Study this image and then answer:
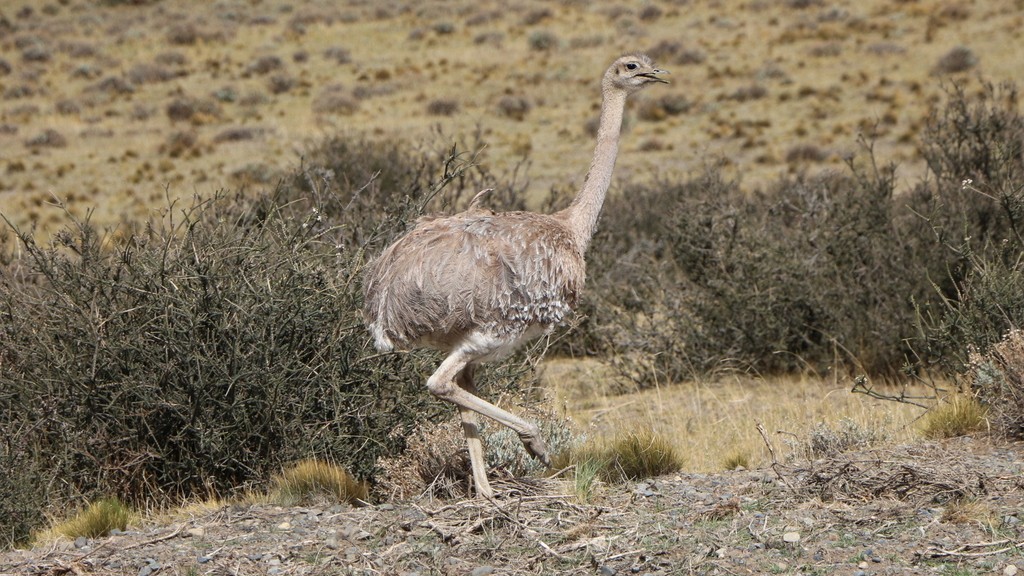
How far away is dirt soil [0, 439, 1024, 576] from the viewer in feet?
15.6

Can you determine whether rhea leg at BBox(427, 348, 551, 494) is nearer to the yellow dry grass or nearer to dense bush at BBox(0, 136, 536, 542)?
dense bush at BBox(0, 136, 536, 542)

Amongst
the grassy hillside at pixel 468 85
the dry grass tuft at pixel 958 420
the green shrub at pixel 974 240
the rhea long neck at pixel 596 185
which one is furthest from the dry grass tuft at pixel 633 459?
the grassy hillside at pixel 468 85

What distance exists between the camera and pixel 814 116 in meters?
25.8

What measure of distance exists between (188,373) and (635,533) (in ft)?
8.65

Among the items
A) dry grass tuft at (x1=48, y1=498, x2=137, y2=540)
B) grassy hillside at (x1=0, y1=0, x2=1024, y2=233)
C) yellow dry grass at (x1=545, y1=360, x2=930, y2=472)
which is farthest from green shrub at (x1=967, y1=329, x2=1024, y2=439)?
grassy hillside at (x1=0, y1=0, x2=1024, y2=233)

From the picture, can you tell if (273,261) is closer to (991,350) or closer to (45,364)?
(45,364)

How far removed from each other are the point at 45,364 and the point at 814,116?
70.6 feet

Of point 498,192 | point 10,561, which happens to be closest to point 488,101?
point 498,192

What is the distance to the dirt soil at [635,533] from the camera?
4.77 m

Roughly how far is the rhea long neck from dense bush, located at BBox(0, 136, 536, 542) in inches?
46.6

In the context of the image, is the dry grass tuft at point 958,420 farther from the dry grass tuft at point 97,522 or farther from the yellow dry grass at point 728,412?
the dry grass tuft at point 97,522

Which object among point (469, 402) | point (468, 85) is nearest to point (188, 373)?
point (469, 402)

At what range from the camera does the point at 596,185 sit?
647 centimetres

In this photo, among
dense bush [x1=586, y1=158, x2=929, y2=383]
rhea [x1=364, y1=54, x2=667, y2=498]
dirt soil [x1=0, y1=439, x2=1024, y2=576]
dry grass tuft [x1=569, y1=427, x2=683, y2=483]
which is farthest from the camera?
dense bush [x1=586, y1=158, x2=929, y2=383]
